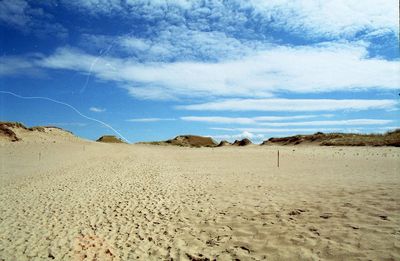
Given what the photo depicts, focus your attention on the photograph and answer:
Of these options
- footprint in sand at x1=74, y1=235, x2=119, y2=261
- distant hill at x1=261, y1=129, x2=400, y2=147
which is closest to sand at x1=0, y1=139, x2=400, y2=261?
footprint in sand at x1=74, y1=235, x2=119, y2=261

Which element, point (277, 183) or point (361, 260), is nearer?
point (361, 260)

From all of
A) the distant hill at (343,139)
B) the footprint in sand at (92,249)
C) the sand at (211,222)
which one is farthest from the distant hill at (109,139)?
the footprint in sand at (92,249)

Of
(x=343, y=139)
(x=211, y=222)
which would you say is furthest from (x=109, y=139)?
(x=211, y=222)

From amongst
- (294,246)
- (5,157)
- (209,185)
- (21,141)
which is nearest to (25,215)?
(209,185)

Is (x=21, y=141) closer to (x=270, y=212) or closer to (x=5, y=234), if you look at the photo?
(x=5, y=234)

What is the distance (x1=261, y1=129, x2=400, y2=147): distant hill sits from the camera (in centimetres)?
4178

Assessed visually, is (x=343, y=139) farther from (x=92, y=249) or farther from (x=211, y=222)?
(x=92, y=249)

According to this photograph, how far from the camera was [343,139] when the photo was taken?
166 ft

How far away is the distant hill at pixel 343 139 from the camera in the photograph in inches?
1645

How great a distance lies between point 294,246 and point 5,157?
36.7 metres

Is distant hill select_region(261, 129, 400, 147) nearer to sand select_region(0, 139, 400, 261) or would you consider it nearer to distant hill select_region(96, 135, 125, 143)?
sand select_region(0, 139, 400, 261)

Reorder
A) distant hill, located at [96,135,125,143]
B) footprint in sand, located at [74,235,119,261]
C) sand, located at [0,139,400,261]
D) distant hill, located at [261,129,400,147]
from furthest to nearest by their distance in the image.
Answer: distant hill, located at [96,135,125,143]
distant hill, located at [261,129,400,147]
footprint in sand, located at [74,235,119,261]
sand, located at [0,139,400,261]

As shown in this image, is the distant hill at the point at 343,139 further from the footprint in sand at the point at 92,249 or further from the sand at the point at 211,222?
the footprint in sand at the point at 92,249

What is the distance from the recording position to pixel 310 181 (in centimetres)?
1595
